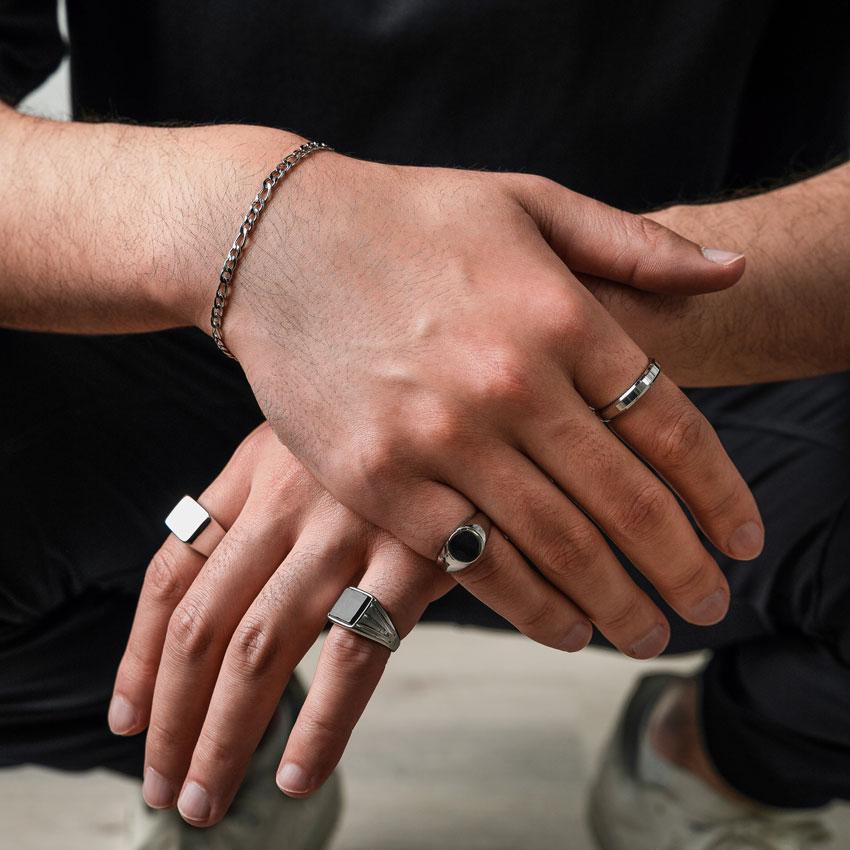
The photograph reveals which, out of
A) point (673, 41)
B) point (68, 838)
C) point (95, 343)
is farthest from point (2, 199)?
point (68, 838)

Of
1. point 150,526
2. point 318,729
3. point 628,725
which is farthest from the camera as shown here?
point 628,725

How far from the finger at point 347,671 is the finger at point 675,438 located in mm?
213

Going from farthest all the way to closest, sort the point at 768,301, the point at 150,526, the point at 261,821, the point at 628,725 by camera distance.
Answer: the point at 628,725, the point at 261,821, the point at 150,526, the point at 768,301

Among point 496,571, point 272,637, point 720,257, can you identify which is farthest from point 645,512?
point 272,637

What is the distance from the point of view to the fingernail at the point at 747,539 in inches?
33.0

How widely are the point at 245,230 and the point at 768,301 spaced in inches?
20.3

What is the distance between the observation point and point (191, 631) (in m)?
0.85

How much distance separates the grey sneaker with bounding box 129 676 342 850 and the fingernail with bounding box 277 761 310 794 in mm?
439

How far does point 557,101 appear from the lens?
1.14 m

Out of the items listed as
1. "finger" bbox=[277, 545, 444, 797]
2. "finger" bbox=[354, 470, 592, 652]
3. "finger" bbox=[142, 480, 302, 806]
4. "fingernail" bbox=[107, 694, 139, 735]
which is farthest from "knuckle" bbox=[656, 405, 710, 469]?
"fingernail" bbox=[107, 694, 139, 735]

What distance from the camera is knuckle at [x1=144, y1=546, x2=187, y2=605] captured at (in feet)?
2.98

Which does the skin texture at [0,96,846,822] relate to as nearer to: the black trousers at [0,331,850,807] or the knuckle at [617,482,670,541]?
the knuckle at [617,482,670,541]

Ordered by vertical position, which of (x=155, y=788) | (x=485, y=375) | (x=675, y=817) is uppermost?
(x=485, y=375)

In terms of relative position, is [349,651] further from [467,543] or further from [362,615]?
[467,543]
